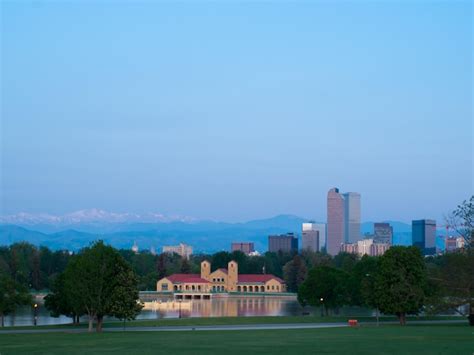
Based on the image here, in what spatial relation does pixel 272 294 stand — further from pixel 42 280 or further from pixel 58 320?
pixel 58 320

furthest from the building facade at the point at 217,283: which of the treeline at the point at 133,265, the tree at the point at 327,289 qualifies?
the tree at the point at 327,289

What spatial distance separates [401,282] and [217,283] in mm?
107663

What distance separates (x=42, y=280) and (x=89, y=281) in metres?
99.6

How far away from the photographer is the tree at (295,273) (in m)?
165

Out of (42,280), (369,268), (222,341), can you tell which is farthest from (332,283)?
(42,280)

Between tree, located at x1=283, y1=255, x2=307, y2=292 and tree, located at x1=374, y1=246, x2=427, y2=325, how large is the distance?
3669 inches

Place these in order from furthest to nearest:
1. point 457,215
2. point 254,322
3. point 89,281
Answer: point 254,322, point 89,281, point 457,215

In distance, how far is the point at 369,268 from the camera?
276ft

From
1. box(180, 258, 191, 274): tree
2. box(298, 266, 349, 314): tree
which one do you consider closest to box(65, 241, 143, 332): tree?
box(298, 266, 349, 314): tree

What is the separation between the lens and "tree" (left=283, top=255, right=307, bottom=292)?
164738mm

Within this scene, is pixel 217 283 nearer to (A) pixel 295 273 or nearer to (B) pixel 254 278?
(B) pixel 254 278

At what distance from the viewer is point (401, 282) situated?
69.3 m

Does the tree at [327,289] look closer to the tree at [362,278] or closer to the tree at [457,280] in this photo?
the tree at [362,278]

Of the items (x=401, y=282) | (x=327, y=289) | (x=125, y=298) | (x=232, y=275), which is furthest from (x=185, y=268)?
(x=125, y=298)
